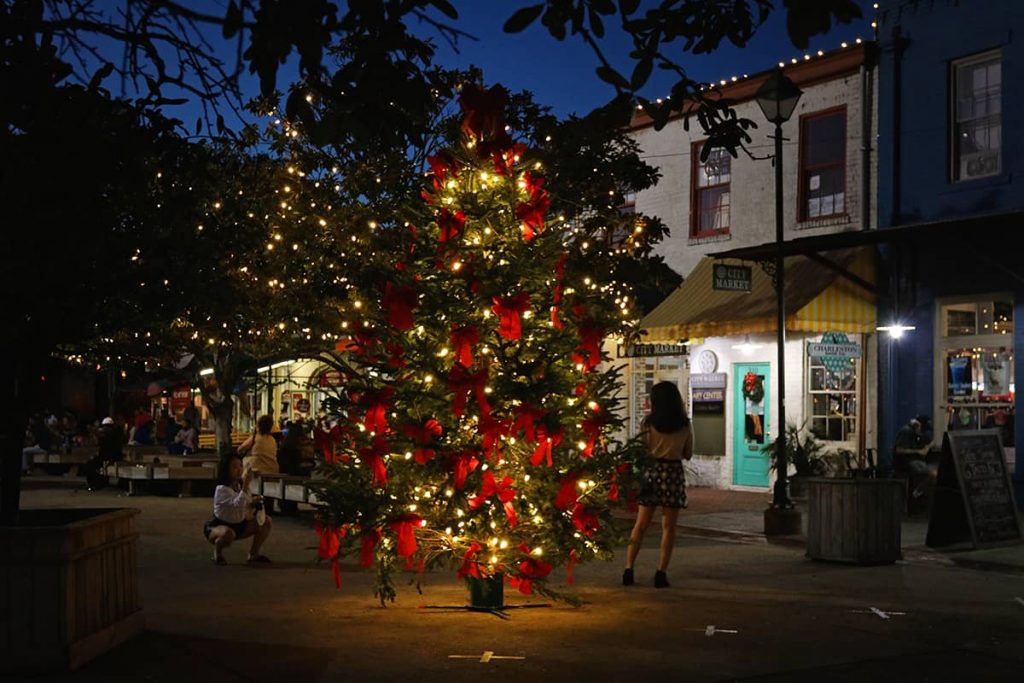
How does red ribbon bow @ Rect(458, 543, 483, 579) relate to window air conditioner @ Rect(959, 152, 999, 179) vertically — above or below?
below

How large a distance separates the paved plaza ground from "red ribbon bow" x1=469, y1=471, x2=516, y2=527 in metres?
0.82

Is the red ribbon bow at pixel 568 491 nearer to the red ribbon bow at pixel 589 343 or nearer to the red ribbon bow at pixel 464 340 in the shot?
the red ribbon bow at pixel 589 343

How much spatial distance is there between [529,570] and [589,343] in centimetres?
172

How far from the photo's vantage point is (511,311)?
8.78 metres

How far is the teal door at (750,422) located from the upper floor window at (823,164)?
2896 mm

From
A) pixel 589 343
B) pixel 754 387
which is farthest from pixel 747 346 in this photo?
pixel 589 343

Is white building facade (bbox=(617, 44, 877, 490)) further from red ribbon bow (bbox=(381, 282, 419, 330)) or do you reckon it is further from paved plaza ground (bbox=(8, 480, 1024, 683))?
red ribbon bow (bbox=(381, 282, 419, 330))

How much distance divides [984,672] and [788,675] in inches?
48.9

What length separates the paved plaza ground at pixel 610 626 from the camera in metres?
7.48

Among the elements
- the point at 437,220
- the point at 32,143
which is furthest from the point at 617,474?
the point at 32,143

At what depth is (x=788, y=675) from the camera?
7359 millimetres

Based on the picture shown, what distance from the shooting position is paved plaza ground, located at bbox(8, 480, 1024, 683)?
24.5 ft

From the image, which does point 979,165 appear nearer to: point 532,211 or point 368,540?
point 532,211

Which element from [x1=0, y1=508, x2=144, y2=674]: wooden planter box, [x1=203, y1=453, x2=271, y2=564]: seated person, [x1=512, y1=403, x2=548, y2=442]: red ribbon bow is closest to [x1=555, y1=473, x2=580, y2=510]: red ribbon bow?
[x1=512, y1=403, x2=548, y2=442]: red ribbon bow
